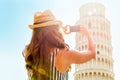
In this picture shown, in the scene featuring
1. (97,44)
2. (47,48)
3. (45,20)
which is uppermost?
(45,20)

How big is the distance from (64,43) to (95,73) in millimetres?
46519

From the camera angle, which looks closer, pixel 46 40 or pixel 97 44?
pixel 46 40

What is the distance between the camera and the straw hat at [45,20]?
6.86ft

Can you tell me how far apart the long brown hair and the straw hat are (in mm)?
29

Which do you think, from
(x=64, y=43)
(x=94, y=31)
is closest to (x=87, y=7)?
(x=94, y=31)

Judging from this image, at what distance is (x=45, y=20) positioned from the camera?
6.90 feet

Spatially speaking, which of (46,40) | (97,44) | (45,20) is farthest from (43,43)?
(97,44)

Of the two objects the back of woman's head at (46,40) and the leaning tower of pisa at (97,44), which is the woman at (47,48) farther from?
the leaning tower of pisa at (97,44)

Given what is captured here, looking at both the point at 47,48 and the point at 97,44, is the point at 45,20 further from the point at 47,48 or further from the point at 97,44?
the point at 97,44

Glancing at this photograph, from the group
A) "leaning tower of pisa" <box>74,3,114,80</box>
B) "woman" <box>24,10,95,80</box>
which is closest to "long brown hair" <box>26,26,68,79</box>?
"woman" <box>24,10,95,80</box>

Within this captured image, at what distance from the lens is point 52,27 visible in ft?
6.91

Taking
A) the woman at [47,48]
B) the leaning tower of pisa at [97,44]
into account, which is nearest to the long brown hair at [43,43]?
the woman at [47,48]

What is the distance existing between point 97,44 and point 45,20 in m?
48.9

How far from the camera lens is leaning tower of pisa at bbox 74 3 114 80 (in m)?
48.6
